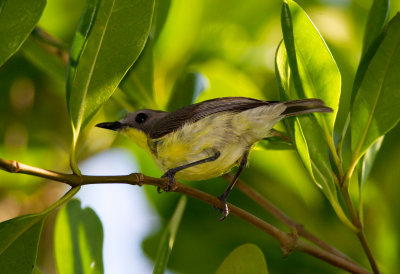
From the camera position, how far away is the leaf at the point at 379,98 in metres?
2.35

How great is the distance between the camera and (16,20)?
2043 mm

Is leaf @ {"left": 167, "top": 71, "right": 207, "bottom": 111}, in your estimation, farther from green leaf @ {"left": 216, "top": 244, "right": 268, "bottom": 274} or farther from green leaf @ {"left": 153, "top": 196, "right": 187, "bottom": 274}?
green leaf @ {"left": 216, "top": 244, "right": 268, "bottom": 274}

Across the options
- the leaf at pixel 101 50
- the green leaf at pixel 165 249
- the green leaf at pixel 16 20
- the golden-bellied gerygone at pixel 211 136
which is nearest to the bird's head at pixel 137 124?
the golden-bellied gerygone at pixel 211 136

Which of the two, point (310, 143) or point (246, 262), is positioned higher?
point (310, 143)

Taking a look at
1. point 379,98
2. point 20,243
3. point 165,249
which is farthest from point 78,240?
point 379,98

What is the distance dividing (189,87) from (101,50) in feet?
3.14

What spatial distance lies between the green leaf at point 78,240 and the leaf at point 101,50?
2.12ft

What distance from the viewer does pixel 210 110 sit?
3.24 meters

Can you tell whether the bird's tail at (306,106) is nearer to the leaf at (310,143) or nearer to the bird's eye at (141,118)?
the leaf at (310,143)

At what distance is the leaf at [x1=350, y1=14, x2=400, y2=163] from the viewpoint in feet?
7.71

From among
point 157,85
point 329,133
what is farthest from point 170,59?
point 329,133

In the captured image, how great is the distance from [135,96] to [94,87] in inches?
40.7

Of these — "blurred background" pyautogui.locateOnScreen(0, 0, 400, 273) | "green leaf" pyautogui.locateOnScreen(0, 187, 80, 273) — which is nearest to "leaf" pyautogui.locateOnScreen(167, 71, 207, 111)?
"blurred background" pyautogui.locateOnScreen(0, 0, 400, 273)

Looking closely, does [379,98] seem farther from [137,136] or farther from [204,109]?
[137,136]
